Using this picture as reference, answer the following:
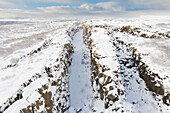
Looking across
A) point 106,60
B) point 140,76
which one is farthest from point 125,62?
point 106,60

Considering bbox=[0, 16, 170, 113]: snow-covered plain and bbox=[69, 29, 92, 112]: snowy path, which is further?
bbox=[69, 29, 92, 112]: snowy path

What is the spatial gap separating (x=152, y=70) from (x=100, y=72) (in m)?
6.96

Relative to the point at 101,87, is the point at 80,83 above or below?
below

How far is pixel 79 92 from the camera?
15898 millimetres

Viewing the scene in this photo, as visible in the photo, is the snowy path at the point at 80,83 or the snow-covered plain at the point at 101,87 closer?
the snow-covered plain at the point at 101,87

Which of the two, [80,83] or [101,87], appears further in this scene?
[80,83]

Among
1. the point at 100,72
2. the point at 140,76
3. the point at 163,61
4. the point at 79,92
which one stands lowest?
the point at 79,92

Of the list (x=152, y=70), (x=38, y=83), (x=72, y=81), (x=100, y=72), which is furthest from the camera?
(x=72, y=81)

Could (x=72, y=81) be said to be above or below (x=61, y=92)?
below

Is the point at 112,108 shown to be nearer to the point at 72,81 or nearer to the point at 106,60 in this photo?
the point at 106,60

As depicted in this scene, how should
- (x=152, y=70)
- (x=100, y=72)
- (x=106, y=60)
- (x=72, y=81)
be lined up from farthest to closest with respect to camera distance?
(x=72, y=81) → (x=106, y=60) → (x=100, y=72) → (x=152, y=70)

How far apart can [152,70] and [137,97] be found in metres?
4.15

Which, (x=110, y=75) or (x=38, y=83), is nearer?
(x=38, y=83)

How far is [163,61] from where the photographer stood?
49.2 feet
